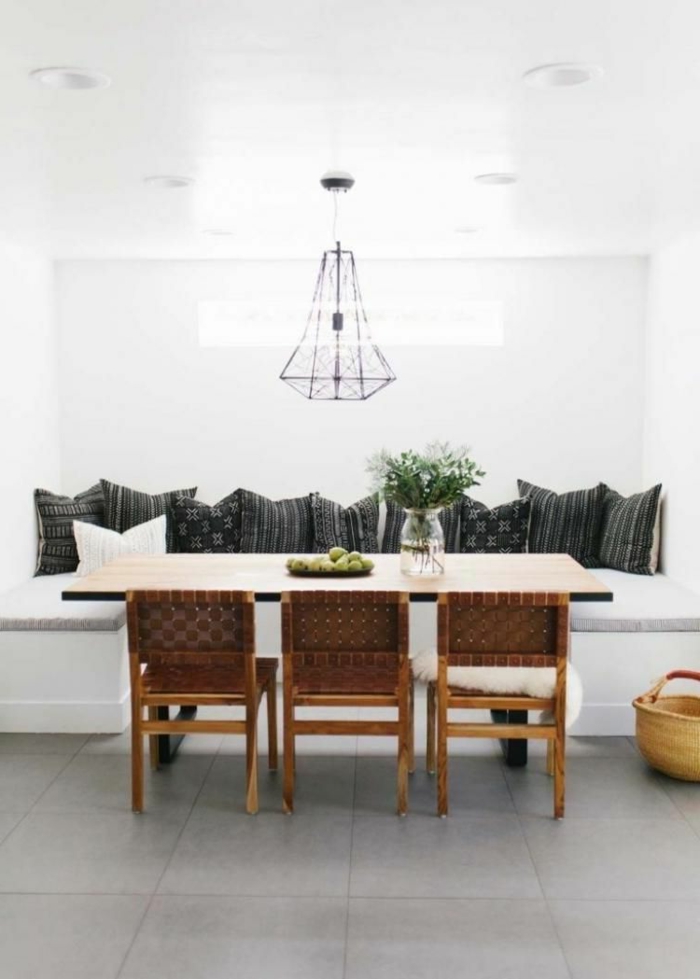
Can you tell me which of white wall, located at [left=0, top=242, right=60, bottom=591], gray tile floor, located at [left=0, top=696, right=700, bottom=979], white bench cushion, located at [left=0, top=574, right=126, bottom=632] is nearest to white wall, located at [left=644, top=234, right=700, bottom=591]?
gray tile floor, located at [left=0, top=696, right=700, bottom=979]

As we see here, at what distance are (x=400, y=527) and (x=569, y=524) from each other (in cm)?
96

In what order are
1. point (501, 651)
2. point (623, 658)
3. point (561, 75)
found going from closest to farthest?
point (561, 75) → point (501, 651) → point (623, 658)

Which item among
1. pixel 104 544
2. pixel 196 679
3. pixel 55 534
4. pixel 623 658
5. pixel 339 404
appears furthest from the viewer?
pixel 339 404

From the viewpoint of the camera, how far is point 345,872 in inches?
126

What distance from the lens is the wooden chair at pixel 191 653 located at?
357cm

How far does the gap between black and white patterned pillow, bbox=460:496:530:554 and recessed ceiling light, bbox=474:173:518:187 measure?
219 centimetres

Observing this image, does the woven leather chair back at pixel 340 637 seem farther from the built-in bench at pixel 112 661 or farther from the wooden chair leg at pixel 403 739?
the built-in bench at pixel 112 661

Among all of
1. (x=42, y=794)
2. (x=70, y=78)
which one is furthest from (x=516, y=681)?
(x=70, y=78)

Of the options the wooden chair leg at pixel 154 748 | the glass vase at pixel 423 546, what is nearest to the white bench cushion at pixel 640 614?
the glass vase at pixel 423 546

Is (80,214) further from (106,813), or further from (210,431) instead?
(106,813)

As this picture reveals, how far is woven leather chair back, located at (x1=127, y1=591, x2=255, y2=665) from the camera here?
11.7 feet

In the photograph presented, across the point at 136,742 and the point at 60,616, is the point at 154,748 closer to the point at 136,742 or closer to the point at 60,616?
the point at 136,742

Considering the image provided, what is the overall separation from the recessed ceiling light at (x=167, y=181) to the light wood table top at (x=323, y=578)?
157 centimetres

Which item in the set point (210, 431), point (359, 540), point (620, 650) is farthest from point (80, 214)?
point (620, 650)
